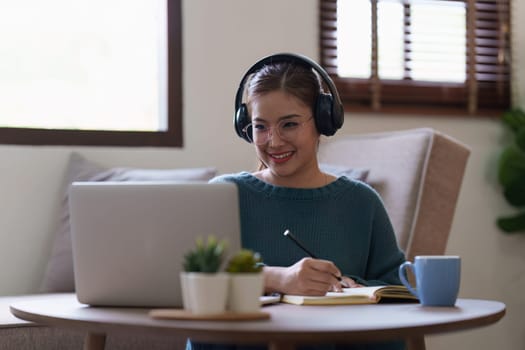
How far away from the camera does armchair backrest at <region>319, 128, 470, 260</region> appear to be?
2.63 metres

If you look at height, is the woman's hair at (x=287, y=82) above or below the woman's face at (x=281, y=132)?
above

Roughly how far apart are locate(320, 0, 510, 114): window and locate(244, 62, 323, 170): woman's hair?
1.55 m

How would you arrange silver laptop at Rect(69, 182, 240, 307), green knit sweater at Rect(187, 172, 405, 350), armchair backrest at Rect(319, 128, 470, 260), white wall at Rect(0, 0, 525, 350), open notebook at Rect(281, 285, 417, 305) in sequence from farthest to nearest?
1. white wall at Rect(0, 0, 525, 350)
2. armchair backrest at Rect(319, 128, 470, 260)
3. green knit sweater at Rect(187, 172, 405, 350)
4. open notebook at Rect(281, 285, 417, 305)
5. silver laptop at Rect(69, 182, 240, 307)

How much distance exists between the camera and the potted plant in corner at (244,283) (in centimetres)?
113

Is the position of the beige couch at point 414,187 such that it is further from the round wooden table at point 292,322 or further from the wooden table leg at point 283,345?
the wooden table leg at point 283,345

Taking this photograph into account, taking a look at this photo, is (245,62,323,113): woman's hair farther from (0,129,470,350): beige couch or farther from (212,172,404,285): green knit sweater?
(0,129,470,350): beige couch

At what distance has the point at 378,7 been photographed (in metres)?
3.38

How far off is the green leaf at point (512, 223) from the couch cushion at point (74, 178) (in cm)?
127

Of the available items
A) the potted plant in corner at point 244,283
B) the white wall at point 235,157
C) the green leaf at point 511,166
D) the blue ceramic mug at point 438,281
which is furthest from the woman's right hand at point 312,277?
the green leaf at point 511,166

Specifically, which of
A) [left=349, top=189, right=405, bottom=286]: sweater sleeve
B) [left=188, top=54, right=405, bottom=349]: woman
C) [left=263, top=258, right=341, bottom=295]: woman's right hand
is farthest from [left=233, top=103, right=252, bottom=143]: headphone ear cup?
[left=263, top=258, right=341, bottom=295]: woman's right hand

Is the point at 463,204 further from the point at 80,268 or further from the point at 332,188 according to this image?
the point at 80,268

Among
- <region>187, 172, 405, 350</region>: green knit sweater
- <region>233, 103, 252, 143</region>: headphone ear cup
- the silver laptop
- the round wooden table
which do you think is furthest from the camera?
<region>233, 103, 252, 143</region>: headphone ear cup

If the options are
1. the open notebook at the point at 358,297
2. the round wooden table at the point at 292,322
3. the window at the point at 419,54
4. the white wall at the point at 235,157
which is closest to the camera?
the round wooden table at the point at 292,322

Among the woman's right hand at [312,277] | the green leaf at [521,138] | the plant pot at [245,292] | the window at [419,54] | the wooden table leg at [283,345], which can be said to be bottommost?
the wooden table leg at [283,345]
